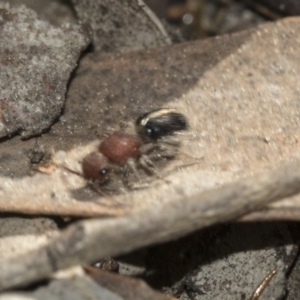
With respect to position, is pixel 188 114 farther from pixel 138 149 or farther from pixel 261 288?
pixel 261 288

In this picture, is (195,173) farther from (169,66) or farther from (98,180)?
(169,66)

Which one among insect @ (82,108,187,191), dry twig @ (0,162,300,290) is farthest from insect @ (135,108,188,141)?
dry twig @ (0,162,300,290)

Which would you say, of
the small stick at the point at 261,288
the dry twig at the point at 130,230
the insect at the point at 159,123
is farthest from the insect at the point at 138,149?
the small stick at the point at 261,288

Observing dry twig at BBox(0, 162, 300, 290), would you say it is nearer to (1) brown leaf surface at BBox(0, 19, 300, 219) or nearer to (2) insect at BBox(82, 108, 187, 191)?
(1) brown leaf surface at BBox(0, 19, 300, 219)

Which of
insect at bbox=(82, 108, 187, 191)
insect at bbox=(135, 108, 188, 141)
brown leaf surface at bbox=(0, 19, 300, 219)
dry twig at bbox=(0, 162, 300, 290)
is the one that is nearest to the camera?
dry twig at bbox=(0, 162, 300, 290)

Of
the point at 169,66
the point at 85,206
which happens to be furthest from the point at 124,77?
the point at 85,206

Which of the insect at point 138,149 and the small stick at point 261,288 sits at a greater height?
the insect at point 138,149

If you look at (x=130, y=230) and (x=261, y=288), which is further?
(x=261, y=288)

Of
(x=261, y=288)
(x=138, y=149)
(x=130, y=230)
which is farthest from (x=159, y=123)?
(x=261, y=288)

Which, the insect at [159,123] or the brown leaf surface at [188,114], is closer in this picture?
the brown leaf surface at [188,114]

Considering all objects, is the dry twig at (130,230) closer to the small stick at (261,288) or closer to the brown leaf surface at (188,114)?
the brown leaf surface at (188,114)
